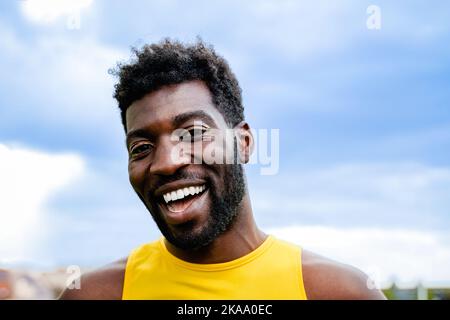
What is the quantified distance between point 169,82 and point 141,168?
43 centimetres

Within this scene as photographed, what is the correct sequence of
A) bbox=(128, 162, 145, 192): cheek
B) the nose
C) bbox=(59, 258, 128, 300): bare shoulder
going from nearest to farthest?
the nose
bbox=(128, 162, 145, 192): cheek
bbox=(59, 258, 128, 300): bare shoulder

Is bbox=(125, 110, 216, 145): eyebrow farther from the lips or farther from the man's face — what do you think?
the lips

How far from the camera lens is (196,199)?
259 cm

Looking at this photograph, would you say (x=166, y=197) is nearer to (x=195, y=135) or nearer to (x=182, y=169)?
(x=182, y=169)

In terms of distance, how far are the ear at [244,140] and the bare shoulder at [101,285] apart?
0.84 meters

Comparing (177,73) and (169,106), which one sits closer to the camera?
(169,106)

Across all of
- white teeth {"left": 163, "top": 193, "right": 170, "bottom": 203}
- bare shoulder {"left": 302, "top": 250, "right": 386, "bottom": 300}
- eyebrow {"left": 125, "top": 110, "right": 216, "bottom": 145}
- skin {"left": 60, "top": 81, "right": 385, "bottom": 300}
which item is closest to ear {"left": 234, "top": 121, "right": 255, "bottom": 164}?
skin {"left": 60, "top": 81, "right": 385, "bottom": 300}

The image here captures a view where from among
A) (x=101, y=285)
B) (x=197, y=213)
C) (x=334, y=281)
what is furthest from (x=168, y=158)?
(x=334, y=281)

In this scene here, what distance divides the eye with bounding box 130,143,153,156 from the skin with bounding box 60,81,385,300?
0.08 ft

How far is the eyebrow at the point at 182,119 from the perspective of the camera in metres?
2.58

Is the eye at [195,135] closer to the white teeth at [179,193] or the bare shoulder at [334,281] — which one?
the white teeth at [179,193]

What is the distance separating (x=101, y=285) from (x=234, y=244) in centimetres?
74

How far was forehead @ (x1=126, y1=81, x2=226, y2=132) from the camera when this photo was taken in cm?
260
